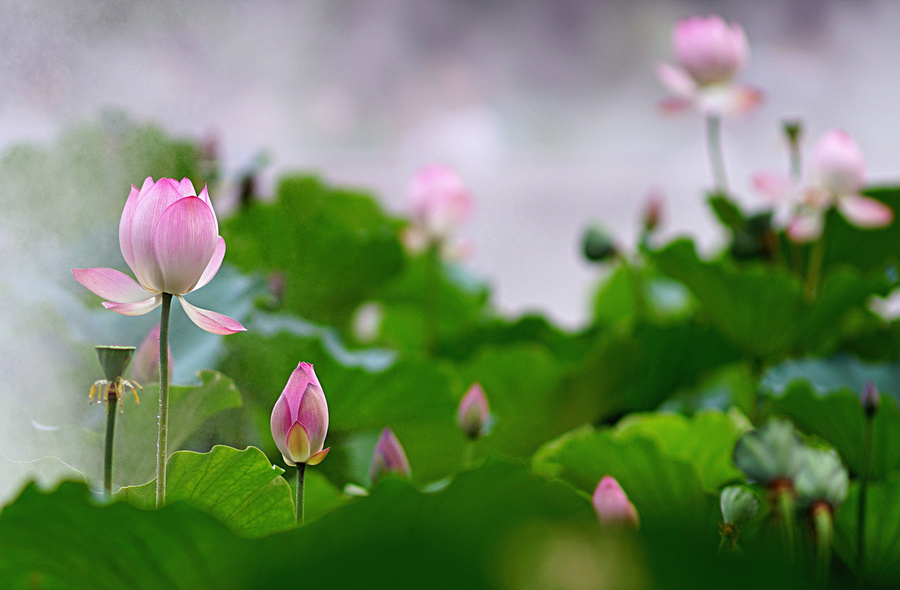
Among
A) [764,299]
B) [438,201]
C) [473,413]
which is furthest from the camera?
[438,201]

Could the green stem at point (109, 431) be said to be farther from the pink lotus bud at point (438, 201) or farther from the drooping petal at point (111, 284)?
the pink lotus bud at point (438, 201)

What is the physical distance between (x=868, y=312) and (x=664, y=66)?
0.86ft

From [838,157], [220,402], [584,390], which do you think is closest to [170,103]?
[220,402]

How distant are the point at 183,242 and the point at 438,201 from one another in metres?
0.45

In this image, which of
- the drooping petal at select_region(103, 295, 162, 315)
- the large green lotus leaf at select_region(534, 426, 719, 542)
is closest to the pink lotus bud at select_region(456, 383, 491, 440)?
the large green lotus leaf at select_region(534, 426, 719, 542)

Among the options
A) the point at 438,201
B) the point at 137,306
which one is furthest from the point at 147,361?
the point at 438,201

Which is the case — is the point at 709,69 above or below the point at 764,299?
above

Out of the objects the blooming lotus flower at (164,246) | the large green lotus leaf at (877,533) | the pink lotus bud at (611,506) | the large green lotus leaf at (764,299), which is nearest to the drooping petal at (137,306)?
the blooming lotus flower at (164,246)

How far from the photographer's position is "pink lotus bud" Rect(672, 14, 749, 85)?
1.81ft

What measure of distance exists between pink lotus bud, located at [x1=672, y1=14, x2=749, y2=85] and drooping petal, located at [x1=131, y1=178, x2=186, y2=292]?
48 centimetres

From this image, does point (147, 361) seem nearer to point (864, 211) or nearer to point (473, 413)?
point (473, 413)

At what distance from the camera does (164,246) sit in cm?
17

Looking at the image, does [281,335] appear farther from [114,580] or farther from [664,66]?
[664,66]

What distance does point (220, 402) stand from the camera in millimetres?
224
